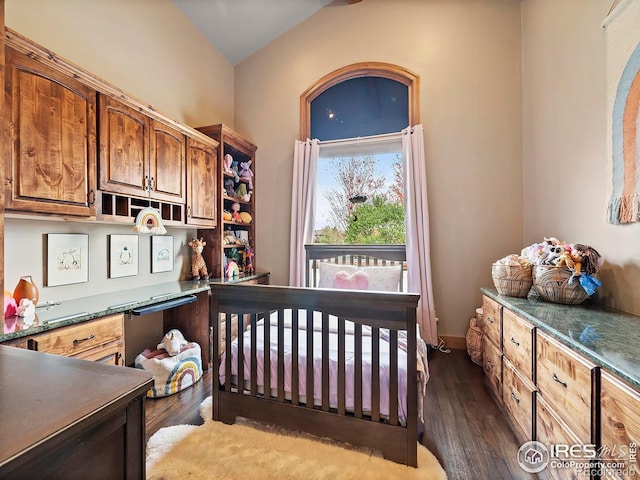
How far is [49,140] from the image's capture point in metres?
1.65

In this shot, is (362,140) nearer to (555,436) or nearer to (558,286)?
(558,286)

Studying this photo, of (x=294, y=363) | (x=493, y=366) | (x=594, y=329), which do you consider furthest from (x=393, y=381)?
(x=493, y=366)

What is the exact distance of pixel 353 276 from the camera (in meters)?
2.87

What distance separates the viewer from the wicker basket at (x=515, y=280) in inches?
77.4

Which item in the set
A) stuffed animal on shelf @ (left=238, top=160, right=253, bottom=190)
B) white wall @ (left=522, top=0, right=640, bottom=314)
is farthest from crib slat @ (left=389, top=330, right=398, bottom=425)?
stuffed animal on shelf @ (left=238, top=160, right=253, bottom=190)

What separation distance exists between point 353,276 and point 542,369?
5.49ft

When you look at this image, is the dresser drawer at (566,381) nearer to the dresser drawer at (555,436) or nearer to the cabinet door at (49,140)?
the dresser drawer at (555,436)

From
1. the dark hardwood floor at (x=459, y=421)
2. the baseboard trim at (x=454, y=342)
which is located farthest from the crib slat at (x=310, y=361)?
the baseboard trim at (x=454, y=342)

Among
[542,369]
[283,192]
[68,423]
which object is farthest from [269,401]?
[283,192]

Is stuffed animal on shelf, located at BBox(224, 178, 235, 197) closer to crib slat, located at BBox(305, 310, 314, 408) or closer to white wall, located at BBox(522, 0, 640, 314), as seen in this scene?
crib slat, located at BBox(305, 310, 314, 408)

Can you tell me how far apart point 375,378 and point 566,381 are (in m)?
0.83

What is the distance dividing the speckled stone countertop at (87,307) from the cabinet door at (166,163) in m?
0.81

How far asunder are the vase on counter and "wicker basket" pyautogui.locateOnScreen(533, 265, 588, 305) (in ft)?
10.2

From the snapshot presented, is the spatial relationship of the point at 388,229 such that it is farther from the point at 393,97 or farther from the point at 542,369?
the point at 542,369
